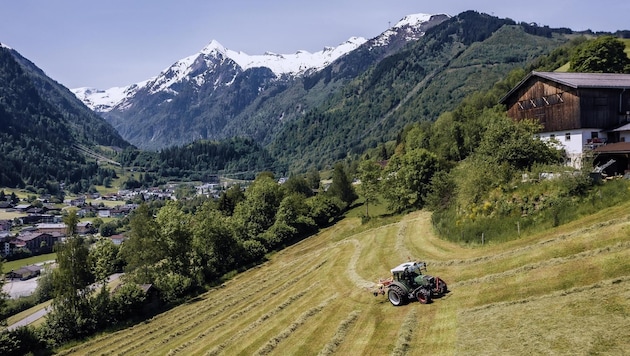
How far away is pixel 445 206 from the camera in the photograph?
159 ft

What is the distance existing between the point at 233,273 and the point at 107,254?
89.2ft

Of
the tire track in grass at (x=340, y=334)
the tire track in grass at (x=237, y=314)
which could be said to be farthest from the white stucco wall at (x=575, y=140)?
the tire track in grass at (x=340, y=334)

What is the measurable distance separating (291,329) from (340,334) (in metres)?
4.72

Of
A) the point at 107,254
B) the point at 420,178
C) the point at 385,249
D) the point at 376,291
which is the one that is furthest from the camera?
the point at 107,254

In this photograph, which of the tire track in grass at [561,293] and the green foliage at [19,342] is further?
the green foliage at [19,342]

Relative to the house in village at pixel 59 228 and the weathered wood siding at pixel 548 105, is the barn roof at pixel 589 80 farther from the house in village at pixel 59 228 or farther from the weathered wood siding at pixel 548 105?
the house in village at pixel 59 228

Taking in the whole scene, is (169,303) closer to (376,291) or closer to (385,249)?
(385,249)

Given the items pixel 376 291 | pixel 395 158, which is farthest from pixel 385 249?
pixel 395 158

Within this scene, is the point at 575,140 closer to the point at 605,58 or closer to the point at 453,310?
the point at 453,310

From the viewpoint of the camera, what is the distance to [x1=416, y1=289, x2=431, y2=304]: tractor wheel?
2741 cm

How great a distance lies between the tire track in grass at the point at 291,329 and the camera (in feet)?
91.0

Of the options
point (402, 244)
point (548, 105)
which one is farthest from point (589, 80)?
point (402, 244)

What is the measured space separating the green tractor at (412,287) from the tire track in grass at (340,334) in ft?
9.22

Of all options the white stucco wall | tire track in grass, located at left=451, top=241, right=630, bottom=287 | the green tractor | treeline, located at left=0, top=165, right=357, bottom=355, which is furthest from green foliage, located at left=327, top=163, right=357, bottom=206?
tire track in grass, located at left=451, top=241, right=630, bottom=287
